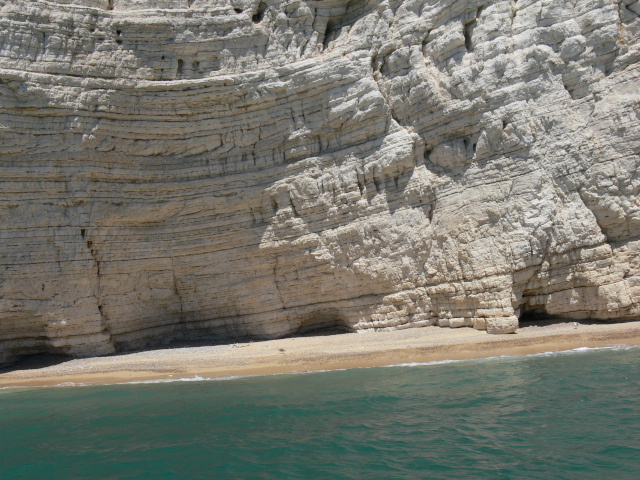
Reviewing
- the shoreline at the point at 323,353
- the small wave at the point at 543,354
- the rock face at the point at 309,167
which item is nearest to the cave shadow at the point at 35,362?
the shoreline at the point at 323,353

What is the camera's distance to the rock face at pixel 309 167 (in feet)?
38.1

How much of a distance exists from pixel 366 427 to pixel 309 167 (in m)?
10.0

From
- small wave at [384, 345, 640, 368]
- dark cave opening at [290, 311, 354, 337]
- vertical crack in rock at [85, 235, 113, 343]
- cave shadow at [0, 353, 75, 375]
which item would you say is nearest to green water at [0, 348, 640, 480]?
small wave at [384, 345, 640, 368]

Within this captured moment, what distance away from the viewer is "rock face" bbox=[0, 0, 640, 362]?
38.1ft

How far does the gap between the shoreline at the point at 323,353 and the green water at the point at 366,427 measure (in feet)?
3.28

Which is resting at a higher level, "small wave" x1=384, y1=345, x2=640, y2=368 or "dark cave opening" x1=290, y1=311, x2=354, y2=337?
"dark cave opening" x1=290, y1=311, x2=354, y2=337

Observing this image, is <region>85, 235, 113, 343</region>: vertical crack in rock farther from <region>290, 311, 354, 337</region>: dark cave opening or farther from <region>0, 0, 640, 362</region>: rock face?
<region>290, 311, 354, 337</region>: dark cave opening

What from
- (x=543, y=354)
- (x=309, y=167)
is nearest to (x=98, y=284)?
(x=309, y=167)

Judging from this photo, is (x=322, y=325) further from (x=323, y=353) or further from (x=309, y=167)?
(x=309, y=167)

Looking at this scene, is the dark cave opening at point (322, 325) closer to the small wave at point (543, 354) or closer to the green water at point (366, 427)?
the small wave at point (543, 354)

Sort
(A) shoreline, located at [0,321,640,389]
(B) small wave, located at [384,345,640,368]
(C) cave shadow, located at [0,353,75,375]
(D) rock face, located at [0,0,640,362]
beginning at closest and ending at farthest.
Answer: (B) small wave, located at [384,345,640,368] < (A) shoreline, located at [0,321,640,389] < (D) rock face, located at [0,0,640,362] < (C) cave shadow, located at [0,353,75,375]

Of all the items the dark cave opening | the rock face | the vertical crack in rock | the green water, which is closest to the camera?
the green water

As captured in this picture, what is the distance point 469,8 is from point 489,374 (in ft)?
34.4

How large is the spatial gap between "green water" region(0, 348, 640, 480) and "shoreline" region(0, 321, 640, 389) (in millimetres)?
999
